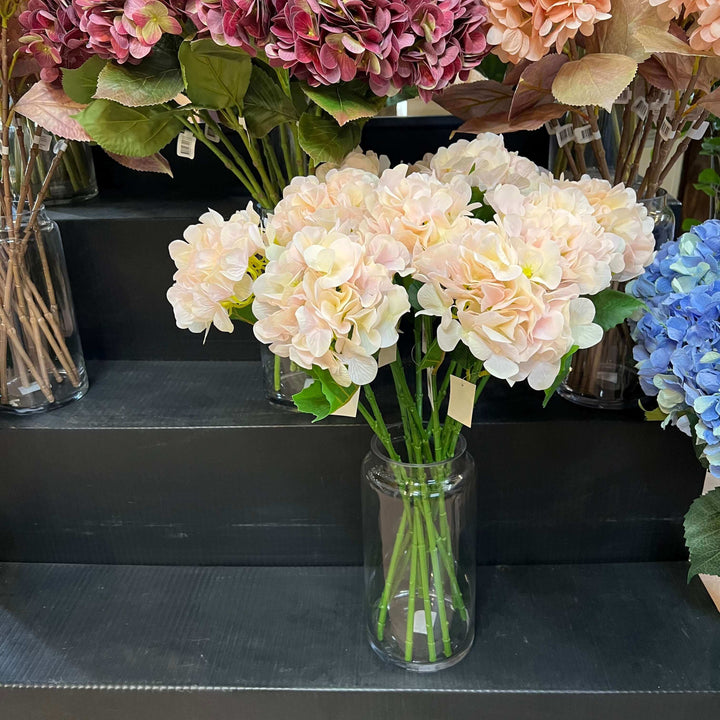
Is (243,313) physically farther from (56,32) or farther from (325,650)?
(325,650)

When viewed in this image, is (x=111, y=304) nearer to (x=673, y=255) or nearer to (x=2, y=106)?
(x=2, y=106)

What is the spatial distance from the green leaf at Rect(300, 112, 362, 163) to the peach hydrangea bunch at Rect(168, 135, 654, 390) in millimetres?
113

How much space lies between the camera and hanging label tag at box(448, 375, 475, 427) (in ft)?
2.42

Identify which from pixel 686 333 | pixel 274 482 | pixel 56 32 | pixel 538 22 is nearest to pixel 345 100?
pixel 538 22

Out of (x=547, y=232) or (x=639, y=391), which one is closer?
(x=547, y=232)

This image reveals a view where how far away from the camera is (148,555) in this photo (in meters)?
1.09

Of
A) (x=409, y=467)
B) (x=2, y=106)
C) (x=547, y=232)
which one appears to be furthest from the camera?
(x=2, y=106)

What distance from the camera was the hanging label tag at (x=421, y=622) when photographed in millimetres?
889

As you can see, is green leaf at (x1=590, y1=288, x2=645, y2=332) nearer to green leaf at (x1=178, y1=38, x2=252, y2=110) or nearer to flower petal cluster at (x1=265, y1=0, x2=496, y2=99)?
flower petal cluster at (x1=265, y1=0, x2=496, y2=99)

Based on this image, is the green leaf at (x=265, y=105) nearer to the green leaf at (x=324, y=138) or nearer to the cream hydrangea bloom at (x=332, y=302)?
the green leaf at (x=324, y=138)

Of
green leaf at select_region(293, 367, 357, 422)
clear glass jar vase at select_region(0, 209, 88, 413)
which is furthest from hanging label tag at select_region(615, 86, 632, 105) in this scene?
clear glass jar vase at select_region(0, 209, 88, 413)

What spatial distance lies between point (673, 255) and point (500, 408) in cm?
30

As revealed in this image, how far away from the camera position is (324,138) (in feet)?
2.73

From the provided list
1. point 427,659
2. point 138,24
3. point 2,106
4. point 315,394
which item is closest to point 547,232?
point 315,394
